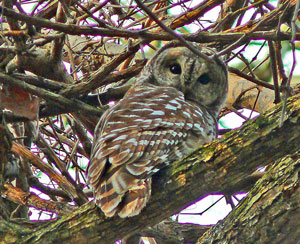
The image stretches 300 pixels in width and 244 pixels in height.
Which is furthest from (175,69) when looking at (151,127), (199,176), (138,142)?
(199,176)

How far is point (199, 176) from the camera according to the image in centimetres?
217

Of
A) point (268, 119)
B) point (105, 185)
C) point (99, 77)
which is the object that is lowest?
point (268, 119)

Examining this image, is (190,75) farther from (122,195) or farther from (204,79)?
(122,195)

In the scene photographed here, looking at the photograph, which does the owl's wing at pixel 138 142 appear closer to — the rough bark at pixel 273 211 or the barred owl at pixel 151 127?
the barred owl at pixel 151 127

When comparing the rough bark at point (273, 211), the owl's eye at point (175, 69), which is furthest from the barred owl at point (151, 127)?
the rough bark at point (273, 211)

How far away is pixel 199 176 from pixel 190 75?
66.2 inches

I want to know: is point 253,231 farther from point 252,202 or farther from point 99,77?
point 99,77

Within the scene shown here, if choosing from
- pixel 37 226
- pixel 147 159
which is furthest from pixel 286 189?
pixel 37 226

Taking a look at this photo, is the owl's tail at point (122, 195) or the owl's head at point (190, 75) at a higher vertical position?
the owl's head at point (190, 75)

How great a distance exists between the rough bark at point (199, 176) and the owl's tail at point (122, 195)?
7cm

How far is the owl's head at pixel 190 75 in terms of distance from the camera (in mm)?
3777

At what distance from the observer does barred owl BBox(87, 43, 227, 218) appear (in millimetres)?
2213

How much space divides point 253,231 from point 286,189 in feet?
0.76

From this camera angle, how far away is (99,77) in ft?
9.87
